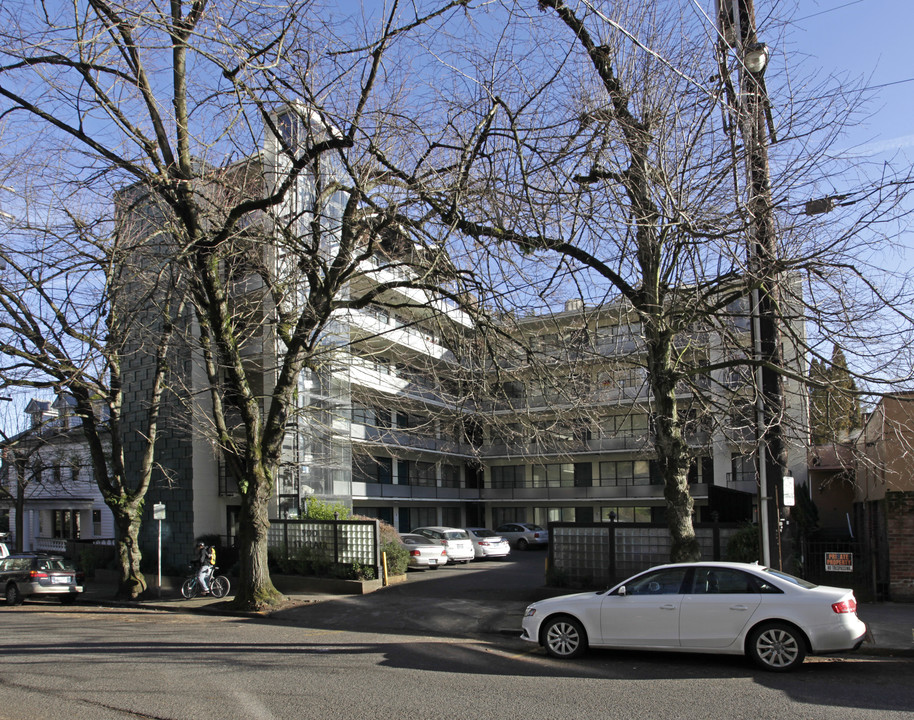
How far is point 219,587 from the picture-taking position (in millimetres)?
18641

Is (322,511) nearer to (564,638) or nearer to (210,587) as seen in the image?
(210,587)

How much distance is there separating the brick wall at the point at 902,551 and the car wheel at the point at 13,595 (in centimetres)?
2160

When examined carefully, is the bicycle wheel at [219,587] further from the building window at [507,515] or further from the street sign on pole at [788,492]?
the building window at [507,515]

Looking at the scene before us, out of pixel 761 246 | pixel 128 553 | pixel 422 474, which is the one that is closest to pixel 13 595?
pixel 128 553

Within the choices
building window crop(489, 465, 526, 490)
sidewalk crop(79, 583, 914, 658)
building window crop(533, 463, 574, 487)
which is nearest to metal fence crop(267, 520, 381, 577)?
sidewalk crop(79, 583, 914, 658)

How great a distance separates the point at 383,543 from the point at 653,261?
12158 mm

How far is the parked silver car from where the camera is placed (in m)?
38.4

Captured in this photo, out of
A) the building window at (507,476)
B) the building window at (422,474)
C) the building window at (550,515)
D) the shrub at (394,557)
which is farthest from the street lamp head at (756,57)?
the building window at (507,476)

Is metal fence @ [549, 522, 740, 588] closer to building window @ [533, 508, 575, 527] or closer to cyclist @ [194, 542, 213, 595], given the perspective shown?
cyclist @ [194, 542, 213, 595]

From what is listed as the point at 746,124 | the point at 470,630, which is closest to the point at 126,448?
the point at 470,630

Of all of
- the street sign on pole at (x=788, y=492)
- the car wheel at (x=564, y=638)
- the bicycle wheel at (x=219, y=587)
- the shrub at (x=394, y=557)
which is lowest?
the bicycle wheel at (x=219, y=587)

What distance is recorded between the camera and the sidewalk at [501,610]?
10.6 metres

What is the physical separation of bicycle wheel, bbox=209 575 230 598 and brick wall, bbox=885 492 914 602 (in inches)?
590

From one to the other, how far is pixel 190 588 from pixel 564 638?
11735mm
